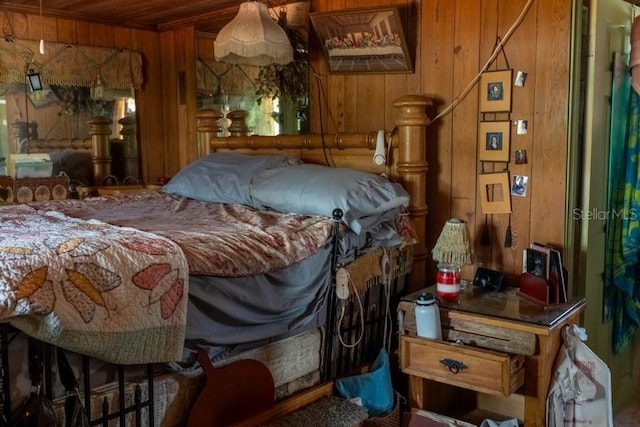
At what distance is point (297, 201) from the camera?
2.64 meters

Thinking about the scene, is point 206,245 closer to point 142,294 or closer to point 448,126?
point 142,294

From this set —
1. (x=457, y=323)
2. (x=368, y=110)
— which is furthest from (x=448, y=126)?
(x=457, y=323)

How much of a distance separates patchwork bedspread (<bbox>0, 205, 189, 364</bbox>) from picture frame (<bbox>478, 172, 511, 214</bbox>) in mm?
1488

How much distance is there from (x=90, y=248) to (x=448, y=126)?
1.77 m

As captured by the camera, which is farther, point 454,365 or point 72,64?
point 72,64

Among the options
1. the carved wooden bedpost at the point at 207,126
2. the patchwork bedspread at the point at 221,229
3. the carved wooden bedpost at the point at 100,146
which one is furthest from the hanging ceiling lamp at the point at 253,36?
the carved wooden bedpost at the point at 100,146

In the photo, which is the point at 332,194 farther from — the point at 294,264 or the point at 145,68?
the point at 145,68

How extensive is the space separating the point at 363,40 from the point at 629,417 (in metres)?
2.18

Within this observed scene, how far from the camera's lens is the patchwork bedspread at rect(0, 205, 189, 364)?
60.1 inches

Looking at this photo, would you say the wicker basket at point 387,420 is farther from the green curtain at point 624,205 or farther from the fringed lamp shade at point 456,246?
the green curtain at point 624,205

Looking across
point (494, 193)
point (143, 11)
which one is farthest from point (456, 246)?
point (143, 11)

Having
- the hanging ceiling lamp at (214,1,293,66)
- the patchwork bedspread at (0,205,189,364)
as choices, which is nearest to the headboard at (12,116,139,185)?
the hanging ceiling lamp at (214,1,293,66)

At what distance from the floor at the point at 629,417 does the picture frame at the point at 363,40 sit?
74.3 inches

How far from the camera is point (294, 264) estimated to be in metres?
2.22
